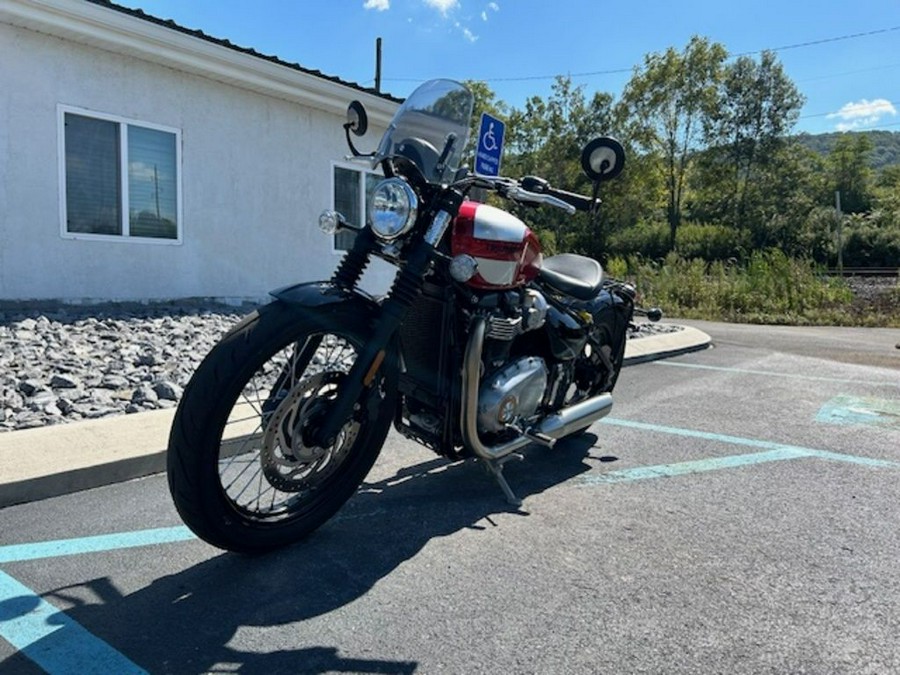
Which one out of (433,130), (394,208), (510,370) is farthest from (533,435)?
(433,130)

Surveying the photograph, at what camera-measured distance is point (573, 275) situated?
4.06m

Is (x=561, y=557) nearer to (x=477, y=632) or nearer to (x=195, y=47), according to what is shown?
(x=477, y=632)

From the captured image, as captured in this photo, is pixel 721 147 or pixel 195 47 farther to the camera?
pixel 721 147

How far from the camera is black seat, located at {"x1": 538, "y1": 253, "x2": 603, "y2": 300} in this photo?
374 cm

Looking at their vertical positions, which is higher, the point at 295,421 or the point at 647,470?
the point at 295,421

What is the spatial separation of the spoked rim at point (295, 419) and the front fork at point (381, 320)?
0.09 metres

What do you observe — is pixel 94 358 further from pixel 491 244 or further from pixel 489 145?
pixel 491 244

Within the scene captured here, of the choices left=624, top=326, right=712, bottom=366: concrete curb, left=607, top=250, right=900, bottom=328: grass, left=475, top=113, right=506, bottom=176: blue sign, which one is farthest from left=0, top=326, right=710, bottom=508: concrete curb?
left=607, top=250, right=900, bottom=328: grass

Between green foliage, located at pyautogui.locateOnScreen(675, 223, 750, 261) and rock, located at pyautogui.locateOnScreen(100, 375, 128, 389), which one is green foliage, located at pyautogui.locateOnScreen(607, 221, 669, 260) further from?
rock, located at pyautogui.locateOnScreen(100, 375, 128, 389)

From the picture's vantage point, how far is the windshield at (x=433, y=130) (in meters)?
2.97

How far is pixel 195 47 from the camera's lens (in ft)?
26.5

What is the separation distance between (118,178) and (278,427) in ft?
21.3

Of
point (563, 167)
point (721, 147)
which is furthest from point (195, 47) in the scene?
point (721, 147)

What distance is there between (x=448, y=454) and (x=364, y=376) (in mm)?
704
